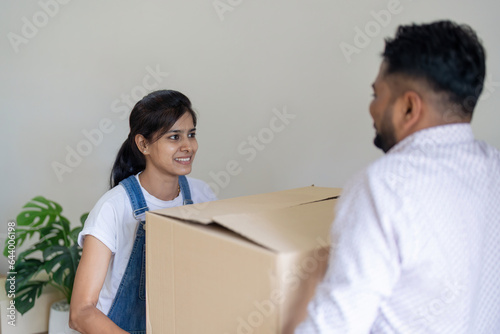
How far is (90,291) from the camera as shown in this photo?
105 cm

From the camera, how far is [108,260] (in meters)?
1.10

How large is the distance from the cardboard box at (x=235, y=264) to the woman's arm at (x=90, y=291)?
0.21 metres

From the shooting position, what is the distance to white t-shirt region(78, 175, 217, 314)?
3.63 feet

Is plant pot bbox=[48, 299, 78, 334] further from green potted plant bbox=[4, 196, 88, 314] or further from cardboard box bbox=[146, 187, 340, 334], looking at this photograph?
cardboard box bbox=[146, 187, 340, 334]

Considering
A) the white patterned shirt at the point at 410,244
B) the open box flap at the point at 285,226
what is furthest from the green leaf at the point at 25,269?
the white patterned shirt at the point at 410,244

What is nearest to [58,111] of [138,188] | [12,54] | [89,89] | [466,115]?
[89,89]

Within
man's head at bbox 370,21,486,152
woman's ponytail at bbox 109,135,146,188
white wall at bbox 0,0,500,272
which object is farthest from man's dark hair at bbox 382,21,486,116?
white wall at bbox 0,0,500,272

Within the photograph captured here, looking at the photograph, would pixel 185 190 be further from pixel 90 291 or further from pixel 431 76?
pixel 431 76

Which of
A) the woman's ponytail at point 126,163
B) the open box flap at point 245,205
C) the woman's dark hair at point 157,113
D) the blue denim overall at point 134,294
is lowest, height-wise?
the blue denim overall at point 134,294

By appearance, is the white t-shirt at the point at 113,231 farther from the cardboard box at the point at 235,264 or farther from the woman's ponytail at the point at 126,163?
the cardboard box at the point at 235,264

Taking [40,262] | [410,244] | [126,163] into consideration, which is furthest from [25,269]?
[410,244]

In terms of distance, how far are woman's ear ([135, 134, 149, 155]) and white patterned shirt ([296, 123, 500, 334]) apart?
0.83m

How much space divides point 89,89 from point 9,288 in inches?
35.8

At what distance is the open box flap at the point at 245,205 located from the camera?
2.55 feet
